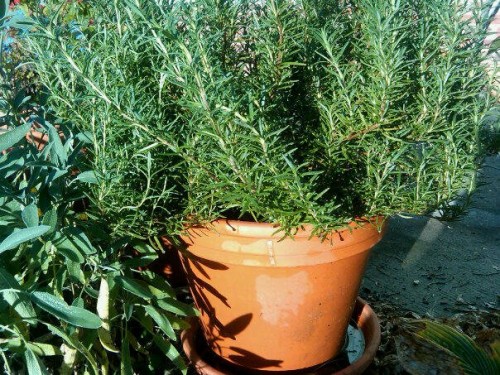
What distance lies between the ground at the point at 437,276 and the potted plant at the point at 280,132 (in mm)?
572

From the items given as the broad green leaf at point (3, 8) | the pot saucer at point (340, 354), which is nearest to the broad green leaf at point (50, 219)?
the broad green leaf at point (3, 8)

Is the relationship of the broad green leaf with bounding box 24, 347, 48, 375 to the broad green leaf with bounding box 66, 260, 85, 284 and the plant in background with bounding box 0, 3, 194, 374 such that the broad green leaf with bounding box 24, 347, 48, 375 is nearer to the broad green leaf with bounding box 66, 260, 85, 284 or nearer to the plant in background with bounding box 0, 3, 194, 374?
the plant in background with bounding box 0, 3, 194, 374

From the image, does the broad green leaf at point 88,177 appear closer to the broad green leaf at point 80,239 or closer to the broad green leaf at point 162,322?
the broad green leaf at point 80,239

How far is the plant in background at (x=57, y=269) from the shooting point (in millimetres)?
1214

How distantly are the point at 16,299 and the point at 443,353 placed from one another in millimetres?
1349

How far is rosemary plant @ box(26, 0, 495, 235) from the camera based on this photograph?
1166 millimetres

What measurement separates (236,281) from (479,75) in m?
0.75

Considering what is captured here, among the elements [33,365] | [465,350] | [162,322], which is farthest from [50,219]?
[465,350]

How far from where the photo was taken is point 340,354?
5.56 ft

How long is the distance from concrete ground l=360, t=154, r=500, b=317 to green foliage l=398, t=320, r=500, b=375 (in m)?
0.35

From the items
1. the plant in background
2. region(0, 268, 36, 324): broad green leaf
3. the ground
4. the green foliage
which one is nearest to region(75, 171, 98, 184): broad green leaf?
the plant in background

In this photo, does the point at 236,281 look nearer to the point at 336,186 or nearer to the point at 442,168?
the point at 336,186

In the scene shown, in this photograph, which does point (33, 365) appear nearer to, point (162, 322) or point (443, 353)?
point (162, 322)

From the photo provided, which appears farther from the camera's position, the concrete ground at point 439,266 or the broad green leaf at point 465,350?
the concrete ground at point 439,266
